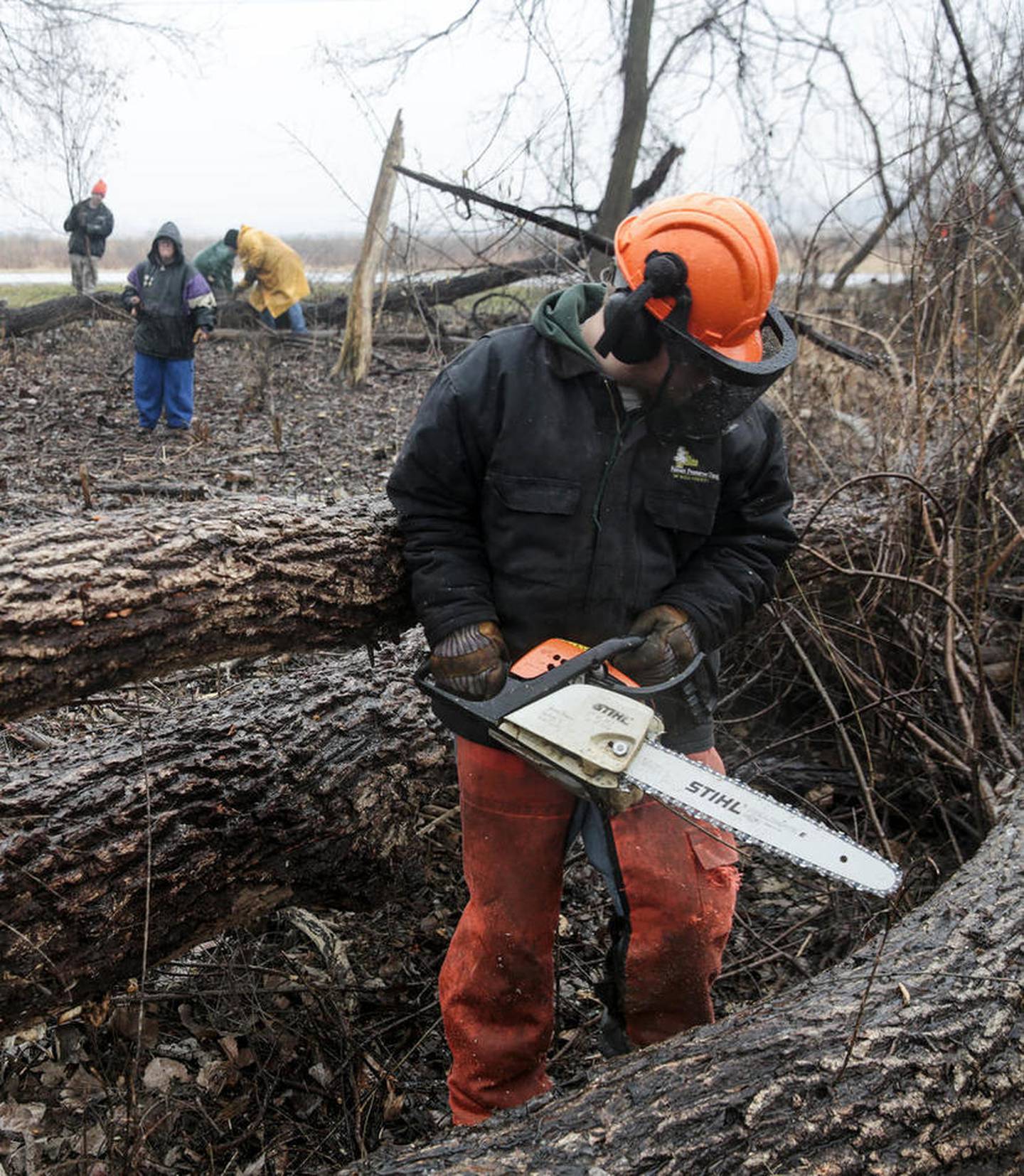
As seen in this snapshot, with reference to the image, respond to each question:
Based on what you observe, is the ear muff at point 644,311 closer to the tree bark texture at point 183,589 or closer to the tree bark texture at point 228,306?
the tree bark texture at point 183,589

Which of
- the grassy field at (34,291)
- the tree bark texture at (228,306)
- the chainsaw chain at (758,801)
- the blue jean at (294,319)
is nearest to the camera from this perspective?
the chainsaw chain at (758,801)

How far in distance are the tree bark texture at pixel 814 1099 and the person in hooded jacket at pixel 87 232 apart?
1252 centimetres

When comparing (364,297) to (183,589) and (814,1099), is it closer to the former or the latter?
(183,589)

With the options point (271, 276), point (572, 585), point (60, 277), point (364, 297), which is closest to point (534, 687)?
point (572, 585)

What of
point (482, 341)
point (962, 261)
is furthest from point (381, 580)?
point (962, 261)

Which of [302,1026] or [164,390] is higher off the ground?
[164,390]

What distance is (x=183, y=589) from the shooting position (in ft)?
6.55

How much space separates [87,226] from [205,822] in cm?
1201

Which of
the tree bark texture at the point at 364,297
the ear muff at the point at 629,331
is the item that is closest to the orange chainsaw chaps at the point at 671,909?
the ear muff at the point at 629,331

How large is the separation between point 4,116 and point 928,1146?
13333 millimetres

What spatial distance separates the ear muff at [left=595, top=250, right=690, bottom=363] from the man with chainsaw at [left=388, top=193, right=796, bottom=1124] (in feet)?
0.05

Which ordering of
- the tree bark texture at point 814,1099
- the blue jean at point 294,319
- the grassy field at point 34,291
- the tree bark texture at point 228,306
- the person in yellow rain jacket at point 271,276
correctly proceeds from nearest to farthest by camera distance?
the tree bark texture at point 814,1099 → the tree bark texture at point 228,306 → the person in yellow rain jacket at point 271,276 → the blue jean at point 294,319 → the grassy field at point 34,291

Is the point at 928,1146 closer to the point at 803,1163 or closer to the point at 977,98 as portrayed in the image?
the point at 803,1163

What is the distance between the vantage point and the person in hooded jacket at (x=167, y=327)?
752 cm
